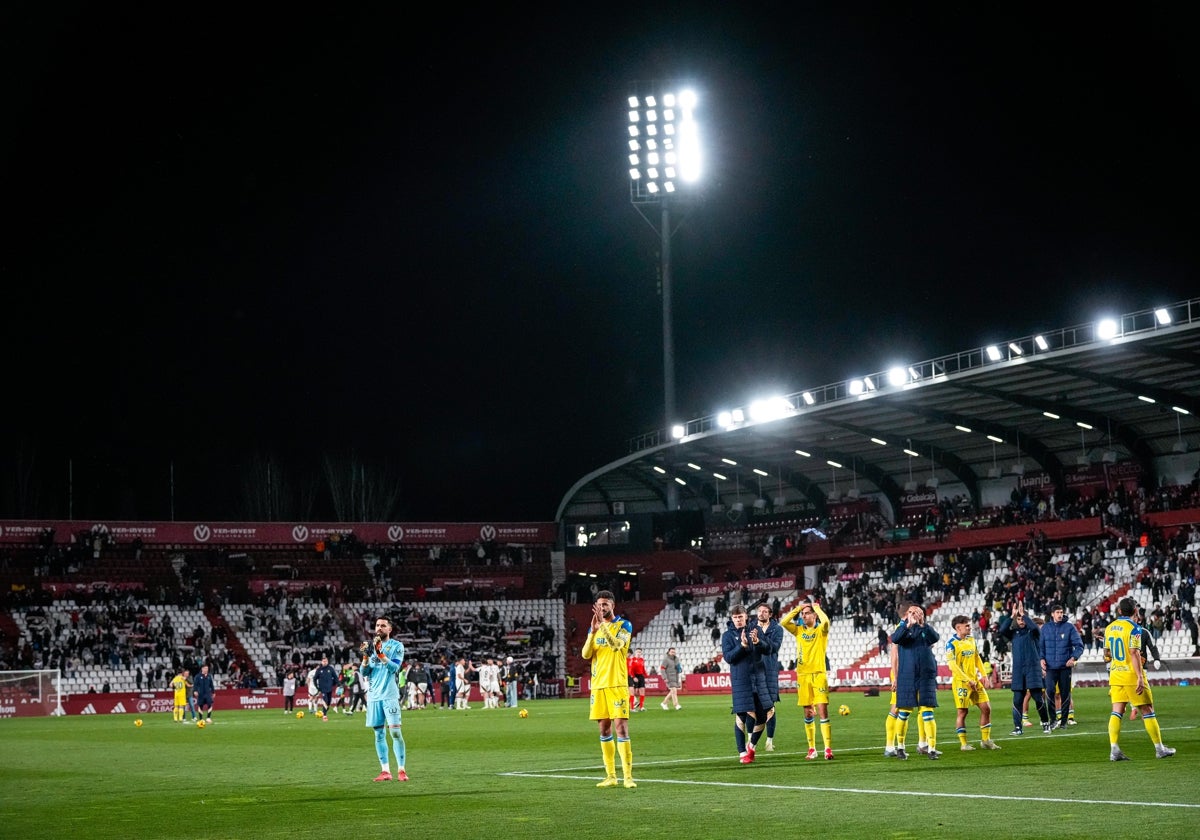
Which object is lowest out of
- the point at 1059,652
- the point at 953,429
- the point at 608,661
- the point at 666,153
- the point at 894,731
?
the point at 894,731

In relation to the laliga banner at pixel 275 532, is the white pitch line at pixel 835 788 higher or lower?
lower

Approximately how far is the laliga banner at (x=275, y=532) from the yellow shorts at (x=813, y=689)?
52.7 metres

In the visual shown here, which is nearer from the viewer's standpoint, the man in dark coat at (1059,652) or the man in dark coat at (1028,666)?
the man in dark coat at (1059,652)

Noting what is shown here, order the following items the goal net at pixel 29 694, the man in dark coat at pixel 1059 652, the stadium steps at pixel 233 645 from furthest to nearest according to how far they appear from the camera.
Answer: the stadium steps at pixel 233 645, the goal net at pixel 29 694, the man in dark coat at pixel 1059 652

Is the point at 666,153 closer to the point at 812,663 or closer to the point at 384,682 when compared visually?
the point at 812,663

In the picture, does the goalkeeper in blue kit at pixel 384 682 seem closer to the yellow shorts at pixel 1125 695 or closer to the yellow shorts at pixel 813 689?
the yellow shorts at pixel 813 689

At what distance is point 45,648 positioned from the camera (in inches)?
2272

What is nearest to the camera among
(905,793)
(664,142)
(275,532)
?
(905,793)

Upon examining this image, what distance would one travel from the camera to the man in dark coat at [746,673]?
18.2m

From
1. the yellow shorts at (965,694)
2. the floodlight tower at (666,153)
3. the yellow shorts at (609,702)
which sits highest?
the floodlight tower at (666,153)

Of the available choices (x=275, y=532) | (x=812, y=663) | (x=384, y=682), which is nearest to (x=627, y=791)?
(x=384, y=682)

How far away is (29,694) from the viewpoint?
50.9 metres

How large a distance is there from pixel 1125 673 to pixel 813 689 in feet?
13.9

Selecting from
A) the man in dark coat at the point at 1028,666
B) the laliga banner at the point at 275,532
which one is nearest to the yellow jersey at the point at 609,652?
the man in dark coat at the point at 1028,666
